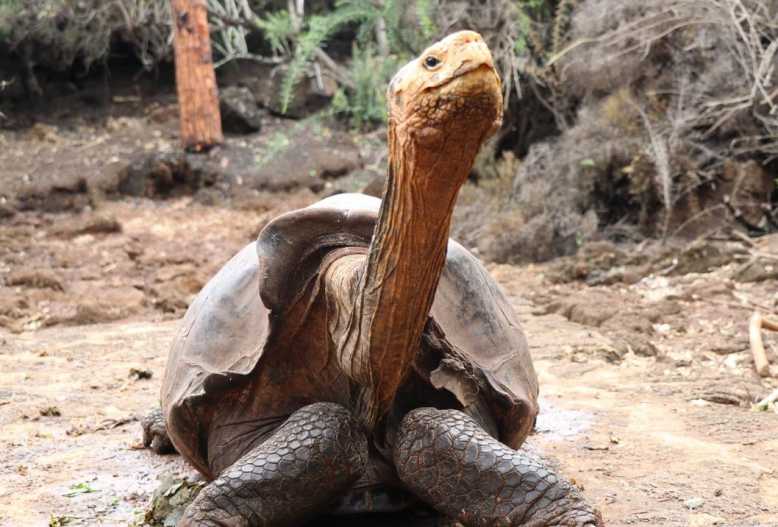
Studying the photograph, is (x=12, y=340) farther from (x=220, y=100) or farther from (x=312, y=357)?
(x=220, y=100)

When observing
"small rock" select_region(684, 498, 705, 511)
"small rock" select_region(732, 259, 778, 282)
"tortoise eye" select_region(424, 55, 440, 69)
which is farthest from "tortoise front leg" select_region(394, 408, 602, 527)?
"small rock" select_region(732, 259, 778, 282)

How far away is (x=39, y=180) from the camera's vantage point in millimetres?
9070

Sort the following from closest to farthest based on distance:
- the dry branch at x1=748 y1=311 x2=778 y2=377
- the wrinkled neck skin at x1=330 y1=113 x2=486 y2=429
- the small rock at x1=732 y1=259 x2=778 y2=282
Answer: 1. the wrinkled neck skin at x1=330 y1=113 x2=486 y2=429
2. the dry branch at x1=748 y1=311 x2=778 y2=377
3. the small rock at x1=732 y1=259 x2=778 y2=282

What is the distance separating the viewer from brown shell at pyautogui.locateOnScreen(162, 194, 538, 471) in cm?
209

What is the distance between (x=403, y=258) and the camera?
1642mm

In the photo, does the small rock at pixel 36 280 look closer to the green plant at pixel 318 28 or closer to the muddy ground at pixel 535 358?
the muddy ground at pixel 535 358

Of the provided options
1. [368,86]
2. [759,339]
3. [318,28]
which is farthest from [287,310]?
[368,86]

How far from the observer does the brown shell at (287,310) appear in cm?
209

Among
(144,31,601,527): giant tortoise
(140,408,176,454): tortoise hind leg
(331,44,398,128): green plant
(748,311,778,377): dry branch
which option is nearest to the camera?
(144,31,601,527): giant tortoise

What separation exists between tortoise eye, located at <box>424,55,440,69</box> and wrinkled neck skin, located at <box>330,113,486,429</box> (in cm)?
9

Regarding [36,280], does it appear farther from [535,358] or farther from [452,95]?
[452,95]

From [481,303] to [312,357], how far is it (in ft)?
1.47

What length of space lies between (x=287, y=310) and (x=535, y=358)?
94.5 inches

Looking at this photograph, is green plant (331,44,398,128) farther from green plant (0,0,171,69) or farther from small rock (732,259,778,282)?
small rock (732,259,778,282)
